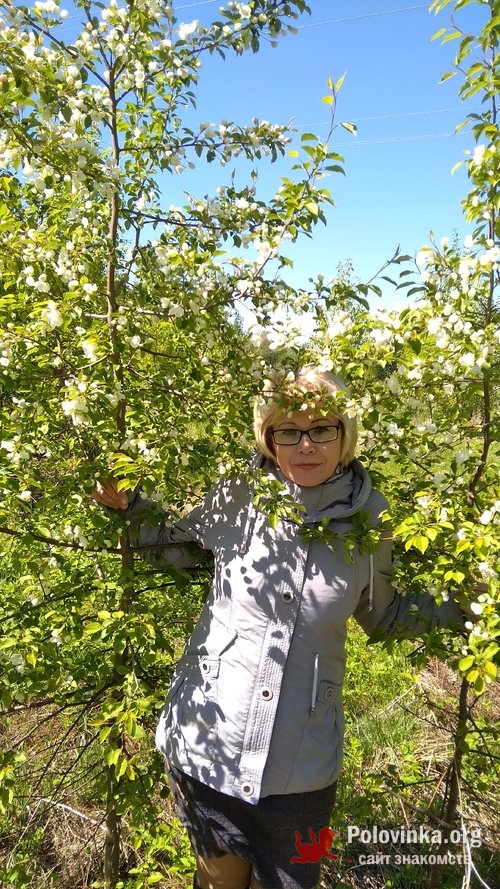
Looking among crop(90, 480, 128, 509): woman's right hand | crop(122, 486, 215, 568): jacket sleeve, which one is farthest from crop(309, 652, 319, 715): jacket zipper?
crop(90, 480, 128, 509): woman's right hand

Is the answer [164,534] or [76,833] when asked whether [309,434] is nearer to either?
[164,534]

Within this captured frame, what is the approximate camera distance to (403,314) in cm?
183

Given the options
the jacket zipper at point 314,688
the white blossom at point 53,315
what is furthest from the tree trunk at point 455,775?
the white blossom at point 53,315

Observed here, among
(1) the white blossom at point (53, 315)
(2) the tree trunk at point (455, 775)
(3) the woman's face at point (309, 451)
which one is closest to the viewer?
(1) the white blossom at point (53, 315)

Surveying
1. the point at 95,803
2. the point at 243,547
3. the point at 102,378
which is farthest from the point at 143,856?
the point at 102,378

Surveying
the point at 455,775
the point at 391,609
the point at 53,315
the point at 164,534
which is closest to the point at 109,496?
the point at 164,534

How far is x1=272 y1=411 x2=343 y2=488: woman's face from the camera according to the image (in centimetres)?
208

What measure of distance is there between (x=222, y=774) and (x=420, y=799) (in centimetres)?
189

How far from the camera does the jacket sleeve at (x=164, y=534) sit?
7.09ft

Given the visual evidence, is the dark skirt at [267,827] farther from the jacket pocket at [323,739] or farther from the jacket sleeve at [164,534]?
the jacket sleeve at [164,534]

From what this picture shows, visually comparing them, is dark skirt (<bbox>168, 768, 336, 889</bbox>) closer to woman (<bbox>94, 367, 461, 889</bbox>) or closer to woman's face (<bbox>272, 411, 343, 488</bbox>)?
woman (<bbox>94, 367, 461, 889</bbox>)

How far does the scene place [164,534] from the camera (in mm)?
2244

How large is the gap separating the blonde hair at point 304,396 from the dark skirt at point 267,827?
1.27 metres

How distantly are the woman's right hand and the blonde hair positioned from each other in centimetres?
56
